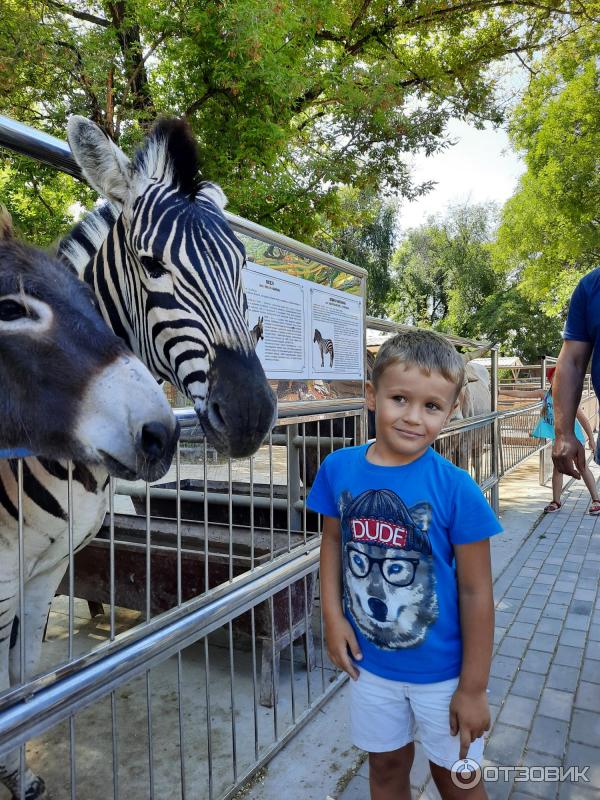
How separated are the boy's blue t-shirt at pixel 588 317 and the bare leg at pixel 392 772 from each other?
1.93 meters

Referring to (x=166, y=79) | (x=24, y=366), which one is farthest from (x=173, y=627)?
(x=166, y=79)

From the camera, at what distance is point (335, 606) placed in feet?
5.99

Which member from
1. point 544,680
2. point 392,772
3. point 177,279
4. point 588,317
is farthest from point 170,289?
point 544,680

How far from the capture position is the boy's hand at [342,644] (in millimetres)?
1761

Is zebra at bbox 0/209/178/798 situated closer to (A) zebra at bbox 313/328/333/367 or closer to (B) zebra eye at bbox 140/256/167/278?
(B) zebra eye at bbox 140/256/167/278

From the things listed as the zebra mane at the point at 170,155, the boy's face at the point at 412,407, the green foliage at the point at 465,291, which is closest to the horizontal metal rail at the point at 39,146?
the zebra mane at the point at 170,155

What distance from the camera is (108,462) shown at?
116cm

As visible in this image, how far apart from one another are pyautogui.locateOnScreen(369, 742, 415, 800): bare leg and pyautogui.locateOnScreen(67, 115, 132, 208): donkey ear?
2.06 m

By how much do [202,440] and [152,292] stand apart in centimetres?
63

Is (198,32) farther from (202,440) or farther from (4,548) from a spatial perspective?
(4,548)

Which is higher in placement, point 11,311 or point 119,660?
point 11,311

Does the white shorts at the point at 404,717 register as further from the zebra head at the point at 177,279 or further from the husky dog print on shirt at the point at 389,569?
the zebra head at the point at 177,279

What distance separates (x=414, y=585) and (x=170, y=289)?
1.22 metres

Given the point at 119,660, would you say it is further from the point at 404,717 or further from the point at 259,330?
the point at 259,330
